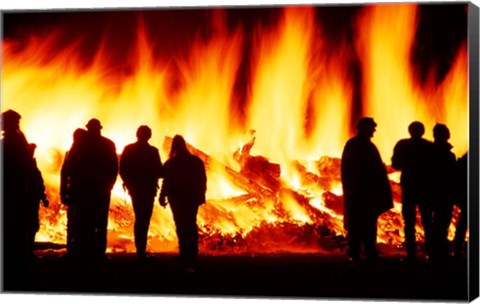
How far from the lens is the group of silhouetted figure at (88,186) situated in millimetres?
10719

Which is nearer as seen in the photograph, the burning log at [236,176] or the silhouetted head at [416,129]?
the silhouetted head at [416,129]

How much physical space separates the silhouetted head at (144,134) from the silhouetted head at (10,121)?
3.00 feet

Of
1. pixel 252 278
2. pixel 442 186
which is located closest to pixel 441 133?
pixel 442 186

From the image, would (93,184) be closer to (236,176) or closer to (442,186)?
(236,176)

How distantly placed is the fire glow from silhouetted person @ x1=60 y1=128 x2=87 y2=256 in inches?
3.2

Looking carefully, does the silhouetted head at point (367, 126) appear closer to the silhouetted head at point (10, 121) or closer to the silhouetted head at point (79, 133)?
the silhouetted head at point (79, 133)

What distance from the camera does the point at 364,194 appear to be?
10398mm

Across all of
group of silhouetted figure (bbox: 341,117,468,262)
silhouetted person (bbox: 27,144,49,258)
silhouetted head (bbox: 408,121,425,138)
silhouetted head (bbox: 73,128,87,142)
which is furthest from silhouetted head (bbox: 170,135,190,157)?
silhouetted head (bbox: 408,121,425,138)

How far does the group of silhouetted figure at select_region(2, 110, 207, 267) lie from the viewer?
10.7 m

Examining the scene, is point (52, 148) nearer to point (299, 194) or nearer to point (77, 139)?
point (77, 139)

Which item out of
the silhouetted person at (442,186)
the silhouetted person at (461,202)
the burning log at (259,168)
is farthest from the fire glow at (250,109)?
the silhouetted person at (461,202)

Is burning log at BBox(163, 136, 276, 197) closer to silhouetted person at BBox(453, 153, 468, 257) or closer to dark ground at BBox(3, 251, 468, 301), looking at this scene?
dark ground at BBox(3, 251, 468, 301)

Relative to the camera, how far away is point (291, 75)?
416 inches

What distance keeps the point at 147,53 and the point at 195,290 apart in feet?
5.92
